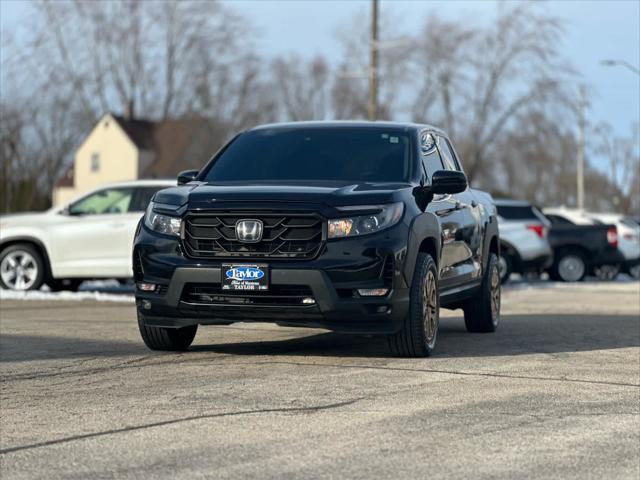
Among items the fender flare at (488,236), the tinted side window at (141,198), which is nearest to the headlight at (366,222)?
the fender flare at (488,236)

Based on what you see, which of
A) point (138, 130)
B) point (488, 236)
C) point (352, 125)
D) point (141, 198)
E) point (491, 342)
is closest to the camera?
point (352, 125)

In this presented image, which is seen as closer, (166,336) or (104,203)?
(166,336)

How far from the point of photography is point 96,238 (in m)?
18.2

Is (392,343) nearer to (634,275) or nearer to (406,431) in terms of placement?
(406,431)

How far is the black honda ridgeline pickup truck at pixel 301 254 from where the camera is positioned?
9023mm

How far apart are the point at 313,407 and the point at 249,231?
212cm

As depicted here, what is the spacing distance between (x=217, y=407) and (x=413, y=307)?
8.28 ft

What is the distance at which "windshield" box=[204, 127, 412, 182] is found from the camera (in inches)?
405

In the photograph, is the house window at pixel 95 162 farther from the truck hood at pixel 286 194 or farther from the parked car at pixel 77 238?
the truck hood at pixel 286 194

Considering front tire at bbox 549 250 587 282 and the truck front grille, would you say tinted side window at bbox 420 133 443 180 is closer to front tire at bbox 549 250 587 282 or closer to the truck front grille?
the truck front grille

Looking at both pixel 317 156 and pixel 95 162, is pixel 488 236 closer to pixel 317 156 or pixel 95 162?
pixel 317 156

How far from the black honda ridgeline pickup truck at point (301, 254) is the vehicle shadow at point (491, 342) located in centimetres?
51

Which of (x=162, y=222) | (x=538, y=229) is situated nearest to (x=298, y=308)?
(x=162, y=222)

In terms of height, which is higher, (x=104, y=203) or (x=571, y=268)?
(x=104, y=203)
